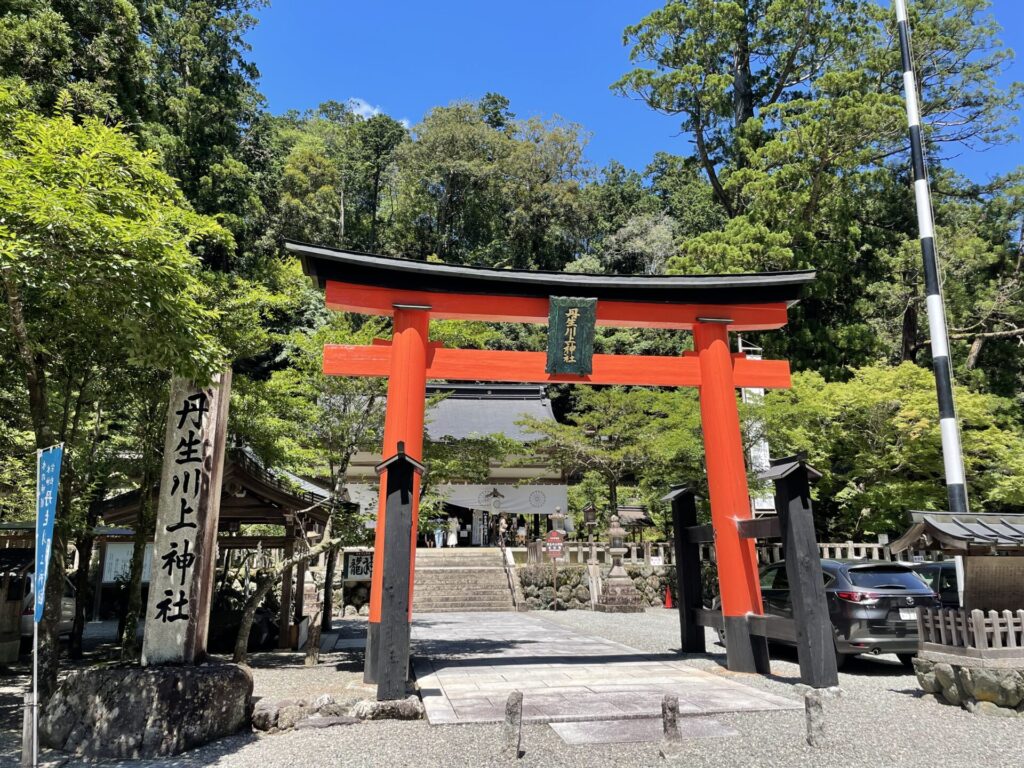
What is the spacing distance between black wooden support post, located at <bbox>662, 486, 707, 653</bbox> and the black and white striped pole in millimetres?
4233

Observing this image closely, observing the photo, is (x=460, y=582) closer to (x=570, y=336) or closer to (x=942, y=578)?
(x=570, y=336)

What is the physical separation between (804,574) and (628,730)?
3.03 m

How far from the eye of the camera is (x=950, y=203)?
85.5ft

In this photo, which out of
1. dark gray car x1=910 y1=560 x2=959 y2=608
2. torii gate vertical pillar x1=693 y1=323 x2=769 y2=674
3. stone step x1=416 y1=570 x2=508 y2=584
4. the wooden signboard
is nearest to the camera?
torii gate vertical pillar x1=693 y1=323 x2=769 y2=674

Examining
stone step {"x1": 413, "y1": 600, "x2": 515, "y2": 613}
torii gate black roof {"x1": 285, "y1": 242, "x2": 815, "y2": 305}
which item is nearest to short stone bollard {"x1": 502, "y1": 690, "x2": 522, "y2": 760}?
torii gate black roof {"x1": 285, "y1": 242, "x2": 815, "y2": 305}

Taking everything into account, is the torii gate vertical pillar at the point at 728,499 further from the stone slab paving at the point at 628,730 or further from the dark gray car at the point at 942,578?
the dark gray car at the point at 942,578

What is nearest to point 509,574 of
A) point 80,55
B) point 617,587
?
point 617,587

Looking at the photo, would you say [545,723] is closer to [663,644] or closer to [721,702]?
[721,702]

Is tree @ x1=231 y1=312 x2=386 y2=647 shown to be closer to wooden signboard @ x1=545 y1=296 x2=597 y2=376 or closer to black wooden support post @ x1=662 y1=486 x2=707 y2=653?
wooden signboard @ x1=545 y1=296 x2=597 y2=376

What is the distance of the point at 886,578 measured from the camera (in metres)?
8.85

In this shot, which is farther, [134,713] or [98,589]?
[98,589]

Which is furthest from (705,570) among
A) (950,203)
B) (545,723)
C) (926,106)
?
(926,106)

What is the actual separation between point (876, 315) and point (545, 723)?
2609 centimetres

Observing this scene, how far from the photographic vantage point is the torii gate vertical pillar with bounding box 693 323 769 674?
870 centimetres
